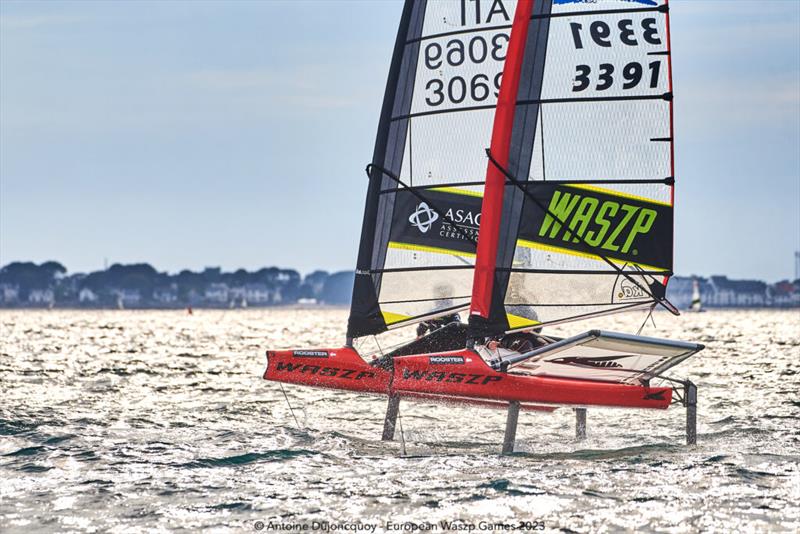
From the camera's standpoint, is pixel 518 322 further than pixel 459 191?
No

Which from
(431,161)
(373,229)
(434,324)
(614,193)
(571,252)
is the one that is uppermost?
(431,161)

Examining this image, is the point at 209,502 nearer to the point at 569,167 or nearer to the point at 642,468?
the point at 642,468

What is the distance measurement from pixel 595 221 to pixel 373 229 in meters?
3.07

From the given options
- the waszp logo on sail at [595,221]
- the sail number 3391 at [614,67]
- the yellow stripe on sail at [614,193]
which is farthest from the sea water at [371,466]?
the sail number 3391 at [614,67]

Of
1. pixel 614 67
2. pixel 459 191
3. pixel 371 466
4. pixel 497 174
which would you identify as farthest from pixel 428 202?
pixel 371 466

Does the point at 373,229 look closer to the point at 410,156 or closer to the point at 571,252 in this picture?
the point at 410,156

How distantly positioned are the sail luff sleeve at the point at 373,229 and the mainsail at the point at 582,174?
70.4 inches

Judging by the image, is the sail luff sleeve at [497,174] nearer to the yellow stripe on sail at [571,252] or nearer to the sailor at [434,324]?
the yellow stripe on sail at [571,252]

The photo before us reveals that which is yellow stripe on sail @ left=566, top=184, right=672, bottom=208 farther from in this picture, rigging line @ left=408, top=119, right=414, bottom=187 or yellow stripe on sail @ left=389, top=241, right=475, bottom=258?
rigging line @ left=408, top=119, right=414, bottom=187

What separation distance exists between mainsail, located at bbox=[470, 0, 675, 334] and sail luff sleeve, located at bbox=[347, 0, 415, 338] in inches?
70.4

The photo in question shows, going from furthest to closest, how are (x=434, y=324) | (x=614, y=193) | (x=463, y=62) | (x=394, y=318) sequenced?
1. (x=434, y=324)
2. (x=394, y=318)
3. (x=463, y=62)
4. (x=614, y=193)

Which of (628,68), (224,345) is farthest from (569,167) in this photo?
(224,345)

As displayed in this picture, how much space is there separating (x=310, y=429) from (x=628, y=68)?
19.4ft

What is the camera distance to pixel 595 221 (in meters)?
14.6
